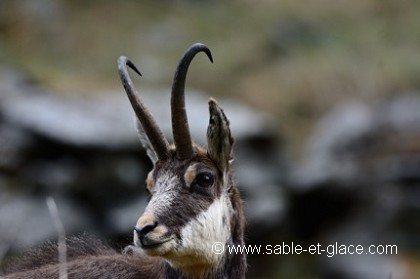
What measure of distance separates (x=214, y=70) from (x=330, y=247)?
9.55 metres

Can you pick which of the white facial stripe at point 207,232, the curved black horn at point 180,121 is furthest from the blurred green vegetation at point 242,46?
the white facial stripe at point 207,232

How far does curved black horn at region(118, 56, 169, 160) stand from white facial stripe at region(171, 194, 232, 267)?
81 cm

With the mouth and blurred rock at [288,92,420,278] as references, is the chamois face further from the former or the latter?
blurred rock at [288,92,420,278]

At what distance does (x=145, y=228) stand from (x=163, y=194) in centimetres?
71

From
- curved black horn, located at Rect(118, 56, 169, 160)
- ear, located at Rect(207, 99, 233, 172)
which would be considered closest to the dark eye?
ear, located at Rect(207, 99, 233, 172)

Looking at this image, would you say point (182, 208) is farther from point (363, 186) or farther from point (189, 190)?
point (363, 186)

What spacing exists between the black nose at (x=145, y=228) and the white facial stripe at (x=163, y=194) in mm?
182

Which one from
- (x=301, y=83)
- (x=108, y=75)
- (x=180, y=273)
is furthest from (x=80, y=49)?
(x=180, y=273)

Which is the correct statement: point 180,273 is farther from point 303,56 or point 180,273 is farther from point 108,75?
point 303,56

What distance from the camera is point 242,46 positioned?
4122 cm


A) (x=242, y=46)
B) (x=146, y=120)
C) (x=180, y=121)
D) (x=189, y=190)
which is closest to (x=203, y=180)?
(x=189, y=190)

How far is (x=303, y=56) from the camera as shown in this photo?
1596 inches

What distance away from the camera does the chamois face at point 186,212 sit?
1054cm

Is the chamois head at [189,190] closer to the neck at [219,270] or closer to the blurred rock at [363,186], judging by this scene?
the neck at [219,270]
